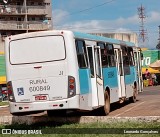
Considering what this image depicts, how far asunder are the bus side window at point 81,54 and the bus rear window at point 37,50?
70 centimetres

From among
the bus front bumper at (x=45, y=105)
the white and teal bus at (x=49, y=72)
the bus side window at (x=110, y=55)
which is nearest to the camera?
the bus front bumper at (x=45, y=105)

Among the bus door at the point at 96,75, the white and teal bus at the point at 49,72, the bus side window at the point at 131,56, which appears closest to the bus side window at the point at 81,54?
the white and teal bus at the point at 49,72

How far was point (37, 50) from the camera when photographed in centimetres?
1416

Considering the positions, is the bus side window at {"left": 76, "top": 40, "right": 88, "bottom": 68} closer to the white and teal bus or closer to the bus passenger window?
the white and teal bus

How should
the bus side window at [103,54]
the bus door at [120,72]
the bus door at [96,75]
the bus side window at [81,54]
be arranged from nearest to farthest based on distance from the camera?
the bus side window at [81,54] → the bus door at [96,75] → the bus side window at [103,54] → the bus door at [120,72]

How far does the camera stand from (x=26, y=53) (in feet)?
46.9

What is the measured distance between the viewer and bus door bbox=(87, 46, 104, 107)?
51.2ft

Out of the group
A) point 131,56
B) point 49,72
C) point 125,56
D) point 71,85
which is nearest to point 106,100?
point 71,85

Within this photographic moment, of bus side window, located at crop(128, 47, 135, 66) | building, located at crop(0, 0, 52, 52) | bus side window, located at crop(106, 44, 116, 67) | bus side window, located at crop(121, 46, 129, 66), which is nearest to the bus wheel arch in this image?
bus side window, located at crop(106, 44, 116, 67)

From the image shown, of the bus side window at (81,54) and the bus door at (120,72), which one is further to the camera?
the bus door at (120,72)

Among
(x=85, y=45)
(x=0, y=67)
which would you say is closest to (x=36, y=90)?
(x=85, y=45)

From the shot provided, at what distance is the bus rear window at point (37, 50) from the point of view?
1398cm

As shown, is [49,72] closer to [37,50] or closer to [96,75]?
[37,50]

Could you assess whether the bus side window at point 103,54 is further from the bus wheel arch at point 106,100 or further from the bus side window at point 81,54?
the bus side window at point 81,54
